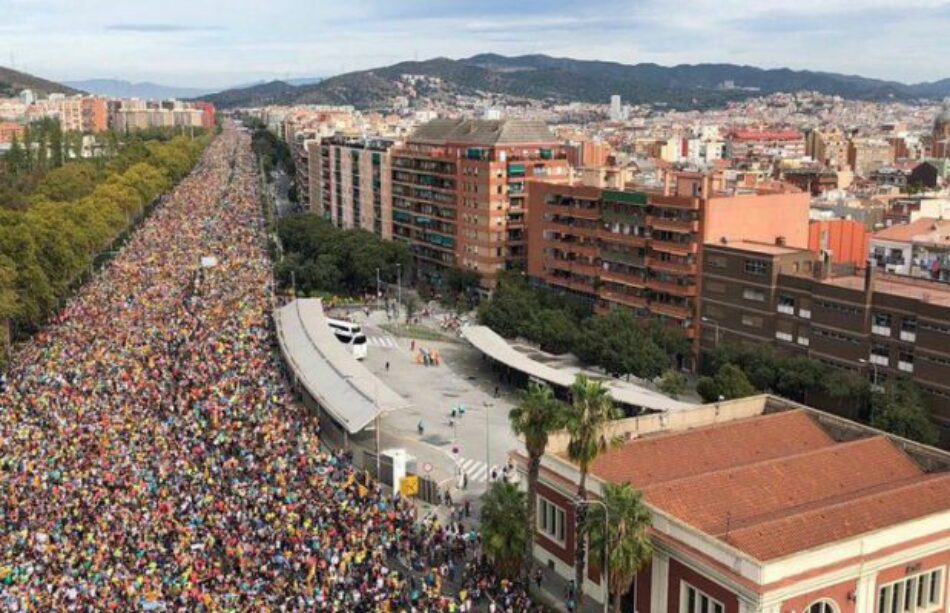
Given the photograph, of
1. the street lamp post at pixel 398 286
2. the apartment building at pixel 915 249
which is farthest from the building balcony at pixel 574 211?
the apartment building at pixel 915 249

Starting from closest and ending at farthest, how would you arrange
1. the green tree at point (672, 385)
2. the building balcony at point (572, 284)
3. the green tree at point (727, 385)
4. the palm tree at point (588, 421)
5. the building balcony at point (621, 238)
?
the palm tree at point (588, 421) → the green tree at point (727, 385) → the green tree at point (672, 385) → the building balcony at point (621, 238) → the building balcony at point (572, 284)

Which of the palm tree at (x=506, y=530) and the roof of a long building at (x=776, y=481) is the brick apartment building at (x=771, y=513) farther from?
the palm tree at (x=506, y=530)

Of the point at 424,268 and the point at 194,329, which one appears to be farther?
the point at 424,268

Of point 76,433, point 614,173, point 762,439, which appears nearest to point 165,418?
point 76,433

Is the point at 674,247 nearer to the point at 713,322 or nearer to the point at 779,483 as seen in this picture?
the point at 713,322

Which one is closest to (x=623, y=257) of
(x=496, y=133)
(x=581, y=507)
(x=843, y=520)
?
(x=496, y=133)

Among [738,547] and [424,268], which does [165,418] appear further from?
[424,268]
